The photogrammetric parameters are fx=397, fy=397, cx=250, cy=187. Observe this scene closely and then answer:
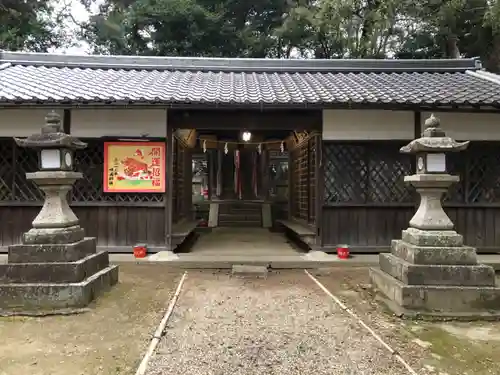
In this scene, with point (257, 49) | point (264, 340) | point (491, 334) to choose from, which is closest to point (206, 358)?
point (264, 340)

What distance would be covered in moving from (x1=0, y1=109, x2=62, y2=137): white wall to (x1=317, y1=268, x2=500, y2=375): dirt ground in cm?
684

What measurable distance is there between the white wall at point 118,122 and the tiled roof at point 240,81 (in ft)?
1.32

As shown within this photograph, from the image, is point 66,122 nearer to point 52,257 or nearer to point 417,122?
point 52,257

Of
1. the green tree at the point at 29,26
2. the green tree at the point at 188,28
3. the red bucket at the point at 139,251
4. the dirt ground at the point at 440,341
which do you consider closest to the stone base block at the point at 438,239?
the dirt ground at the point at 440,341

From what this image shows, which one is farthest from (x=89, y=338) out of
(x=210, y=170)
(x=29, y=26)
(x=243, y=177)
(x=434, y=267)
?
(x=29, y=26)

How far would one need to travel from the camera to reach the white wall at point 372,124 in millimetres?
8242

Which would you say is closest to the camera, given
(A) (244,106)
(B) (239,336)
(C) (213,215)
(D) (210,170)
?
(B) (239,336)

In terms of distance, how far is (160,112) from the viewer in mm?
8125

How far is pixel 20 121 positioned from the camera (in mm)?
7965

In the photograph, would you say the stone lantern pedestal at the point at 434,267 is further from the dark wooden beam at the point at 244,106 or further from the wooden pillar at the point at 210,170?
the wooden pillar at the point at 210,170

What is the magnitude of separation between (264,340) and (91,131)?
19.5ft

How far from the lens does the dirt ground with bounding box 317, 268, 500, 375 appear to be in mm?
3369

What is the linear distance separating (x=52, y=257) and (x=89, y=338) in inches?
60.0

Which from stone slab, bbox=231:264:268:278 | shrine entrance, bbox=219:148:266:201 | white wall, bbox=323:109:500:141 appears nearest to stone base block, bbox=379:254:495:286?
stone slab, bbox=231:264:268:278
